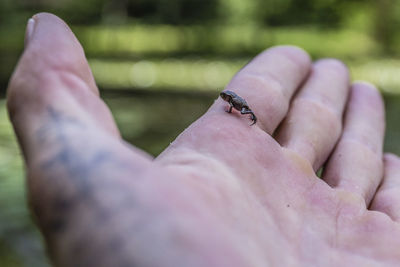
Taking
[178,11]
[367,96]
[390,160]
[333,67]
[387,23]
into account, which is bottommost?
[178,11]

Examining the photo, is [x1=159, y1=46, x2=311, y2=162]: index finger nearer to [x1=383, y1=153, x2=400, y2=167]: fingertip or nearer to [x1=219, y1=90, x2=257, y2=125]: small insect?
[x1=219, y1=90, x2=257, y2=125]: small insect

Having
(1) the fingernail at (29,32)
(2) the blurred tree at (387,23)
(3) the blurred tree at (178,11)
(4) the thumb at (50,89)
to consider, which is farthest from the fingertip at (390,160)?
(3) the blurred tree at (178,11)

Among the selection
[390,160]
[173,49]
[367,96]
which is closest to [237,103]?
[390,160]

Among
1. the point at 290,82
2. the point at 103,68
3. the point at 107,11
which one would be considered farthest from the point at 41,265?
the point at 107,11

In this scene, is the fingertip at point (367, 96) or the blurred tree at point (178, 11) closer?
the fingertip at point (367, 96)

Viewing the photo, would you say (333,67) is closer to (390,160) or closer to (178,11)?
(390,160)

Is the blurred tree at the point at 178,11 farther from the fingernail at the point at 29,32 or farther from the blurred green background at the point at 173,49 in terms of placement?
the fingernail at the point at 29,32
